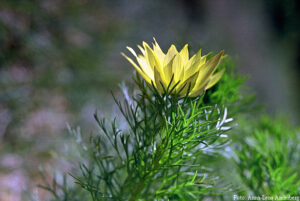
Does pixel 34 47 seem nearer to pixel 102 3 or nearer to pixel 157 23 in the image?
pixel 102 3

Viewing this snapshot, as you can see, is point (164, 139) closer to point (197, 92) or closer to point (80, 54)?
point (197, 92)

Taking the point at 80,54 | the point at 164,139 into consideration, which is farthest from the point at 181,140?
the point at 80,54

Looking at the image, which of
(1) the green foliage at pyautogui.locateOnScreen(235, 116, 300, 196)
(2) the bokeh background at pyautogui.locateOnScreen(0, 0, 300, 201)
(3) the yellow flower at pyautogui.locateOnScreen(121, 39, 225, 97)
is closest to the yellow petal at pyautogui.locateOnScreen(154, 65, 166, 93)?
(3) the yellow flower at pyautogui.locateOnScreen(121, 39, 225, 97)

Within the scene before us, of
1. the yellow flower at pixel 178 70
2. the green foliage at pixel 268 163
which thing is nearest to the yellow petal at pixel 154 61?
the yellow flower at pixel 178 70

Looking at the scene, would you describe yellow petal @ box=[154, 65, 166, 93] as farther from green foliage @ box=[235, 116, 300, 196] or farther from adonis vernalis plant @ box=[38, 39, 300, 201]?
green foliage @ box=[235, 116, 300, 196]

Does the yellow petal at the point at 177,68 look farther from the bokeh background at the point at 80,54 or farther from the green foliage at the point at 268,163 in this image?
the bokeh background at the point at 80,54

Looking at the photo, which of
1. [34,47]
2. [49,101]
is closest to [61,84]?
[49,101]
